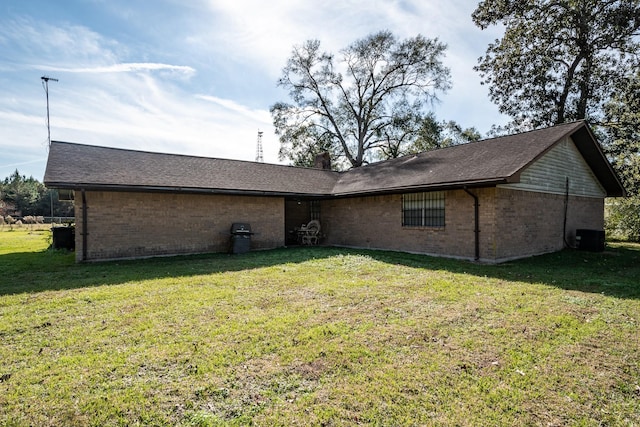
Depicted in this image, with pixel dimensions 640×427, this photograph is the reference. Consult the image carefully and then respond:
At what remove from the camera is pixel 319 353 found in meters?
3.48

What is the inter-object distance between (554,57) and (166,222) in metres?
22.4

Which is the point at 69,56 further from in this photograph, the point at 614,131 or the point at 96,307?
the point at 614,131

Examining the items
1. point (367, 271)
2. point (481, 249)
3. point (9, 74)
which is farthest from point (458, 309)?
point (9, 74)

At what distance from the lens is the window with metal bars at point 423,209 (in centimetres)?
1089

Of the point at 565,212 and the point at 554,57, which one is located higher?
the point at 554,57

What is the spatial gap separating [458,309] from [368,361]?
2.33 metres

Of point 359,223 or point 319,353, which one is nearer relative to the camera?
point 319,353

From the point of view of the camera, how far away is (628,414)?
2.54 m

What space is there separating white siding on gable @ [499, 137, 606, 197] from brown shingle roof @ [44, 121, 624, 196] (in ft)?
1.31

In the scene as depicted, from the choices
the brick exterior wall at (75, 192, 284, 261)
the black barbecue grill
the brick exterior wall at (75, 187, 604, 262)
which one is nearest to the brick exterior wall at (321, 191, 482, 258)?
the brick exterior wall at (75, 187, 604, 262)

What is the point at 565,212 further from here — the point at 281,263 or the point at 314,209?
the point at 281,263

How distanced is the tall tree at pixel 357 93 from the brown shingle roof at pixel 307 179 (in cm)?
1269

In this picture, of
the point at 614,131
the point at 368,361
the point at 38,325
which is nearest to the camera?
the point at 368,361

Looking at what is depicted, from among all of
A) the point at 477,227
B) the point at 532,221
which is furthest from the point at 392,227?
the point at 532,221
